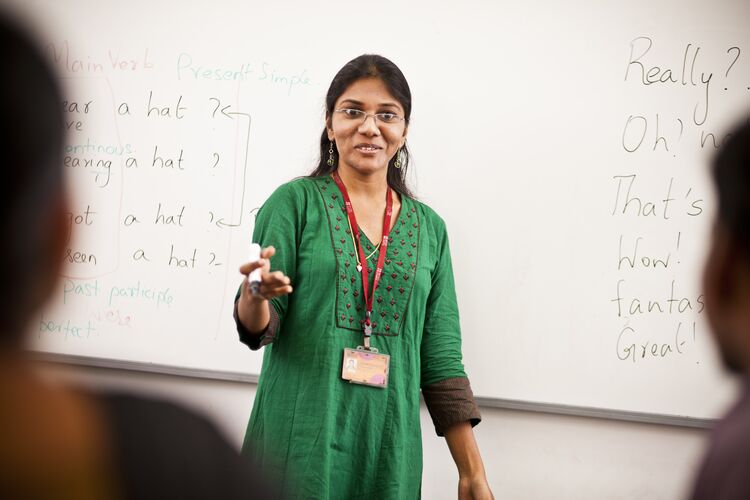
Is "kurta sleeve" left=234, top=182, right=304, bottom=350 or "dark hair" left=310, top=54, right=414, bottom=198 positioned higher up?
"dark hair" left=310, top=54, right=414, bottom=198

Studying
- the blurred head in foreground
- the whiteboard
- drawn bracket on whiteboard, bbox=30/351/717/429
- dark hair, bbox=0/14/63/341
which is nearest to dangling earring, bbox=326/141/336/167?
the whiteboard

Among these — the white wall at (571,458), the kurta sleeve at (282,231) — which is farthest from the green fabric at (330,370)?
the white wall at (571,458)

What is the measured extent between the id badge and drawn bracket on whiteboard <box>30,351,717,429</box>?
70 cm

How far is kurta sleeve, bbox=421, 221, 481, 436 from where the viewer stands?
6.30 ft

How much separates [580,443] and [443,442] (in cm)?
40

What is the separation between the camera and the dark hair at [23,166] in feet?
1.55

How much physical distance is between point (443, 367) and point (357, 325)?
27 centimetres

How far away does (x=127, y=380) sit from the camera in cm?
257

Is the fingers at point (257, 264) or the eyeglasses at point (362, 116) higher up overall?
the eyeglasses at point (362, 116)

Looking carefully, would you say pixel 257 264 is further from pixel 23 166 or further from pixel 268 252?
pixel 23 166

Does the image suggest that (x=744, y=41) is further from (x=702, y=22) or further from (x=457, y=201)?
(x=457, y=201)

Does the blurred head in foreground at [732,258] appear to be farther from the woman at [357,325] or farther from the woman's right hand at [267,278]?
the woman at [357,325]

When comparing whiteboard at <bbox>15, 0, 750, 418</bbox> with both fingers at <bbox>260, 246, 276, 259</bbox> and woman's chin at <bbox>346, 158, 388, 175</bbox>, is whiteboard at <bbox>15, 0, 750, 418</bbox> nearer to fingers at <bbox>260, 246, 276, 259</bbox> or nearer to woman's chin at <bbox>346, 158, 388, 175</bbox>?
woman's chin at <bbox>346, 158, 388, 175</bbox>

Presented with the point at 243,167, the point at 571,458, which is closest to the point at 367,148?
the point at 243,167
